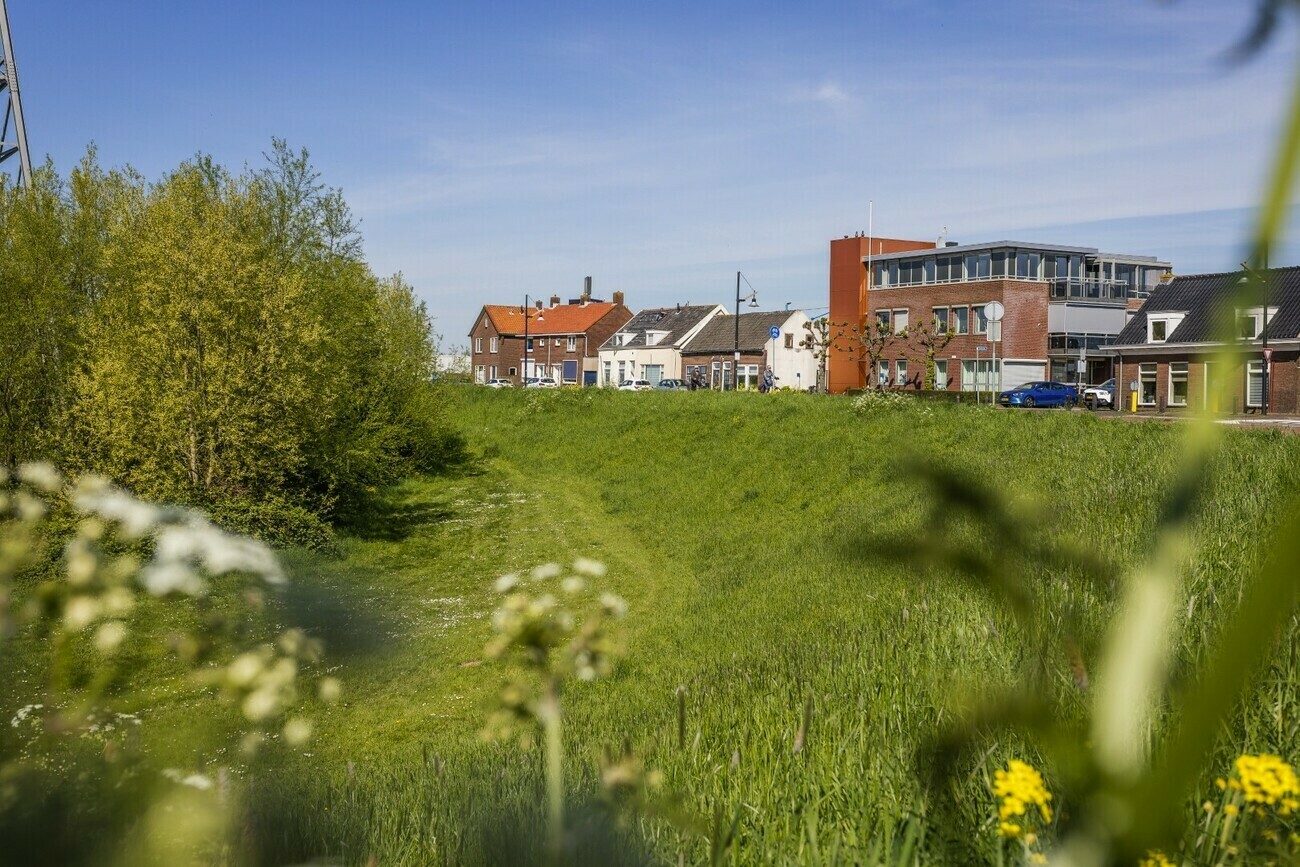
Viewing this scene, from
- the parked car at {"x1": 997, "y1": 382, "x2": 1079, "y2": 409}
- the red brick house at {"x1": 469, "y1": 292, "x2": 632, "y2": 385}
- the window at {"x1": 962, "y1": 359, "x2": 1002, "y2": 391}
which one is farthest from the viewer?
the red brick house at {"x1": 469, "y1": 292, "x2": 632, "y2": 385}

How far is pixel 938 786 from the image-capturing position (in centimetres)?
54

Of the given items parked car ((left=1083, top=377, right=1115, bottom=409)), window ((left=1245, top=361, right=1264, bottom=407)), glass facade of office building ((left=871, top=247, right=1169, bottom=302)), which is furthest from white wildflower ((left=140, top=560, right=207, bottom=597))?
glass facade of office building ((left=871, top=247, right=1169, bottom=302))

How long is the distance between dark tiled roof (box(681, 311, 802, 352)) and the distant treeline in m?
55.7

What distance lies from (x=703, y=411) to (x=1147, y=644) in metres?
31.7

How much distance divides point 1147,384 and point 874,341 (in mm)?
13756

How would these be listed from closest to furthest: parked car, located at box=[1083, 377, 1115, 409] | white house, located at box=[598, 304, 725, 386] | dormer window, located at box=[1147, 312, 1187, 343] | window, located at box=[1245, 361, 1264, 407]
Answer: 1. window, located at box=[1245, 361, 1264, 407]
2. dormer window, located at box=[1147, 312, 1187, 343]
3. parked car, located at box=[1083, 377, 1115, 409]
4. white house, located at box=[598, 304, 725, 386]

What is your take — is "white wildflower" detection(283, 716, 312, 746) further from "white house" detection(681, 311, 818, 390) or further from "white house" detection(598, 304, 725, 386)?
"white house" detection(598, 304, 725, 386)

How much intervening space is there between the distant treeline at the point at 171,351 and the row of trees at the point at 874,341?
35.9m

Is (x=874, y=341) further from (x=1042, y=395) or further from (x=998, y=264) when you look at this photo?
(x=998, y=264)

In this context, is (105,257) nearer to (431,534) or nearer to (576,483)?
(431,534)

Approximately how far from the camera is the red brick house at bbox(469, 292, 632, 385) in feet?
310

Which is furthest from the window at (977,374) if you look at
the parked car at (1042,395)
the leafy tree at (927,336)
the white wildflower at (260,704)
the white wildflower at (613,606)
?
the white wildflower at (260,704)

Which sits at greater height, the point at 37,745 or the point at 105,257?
the point at 105,257

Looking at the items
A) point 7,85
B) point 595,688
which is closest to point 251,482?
point 7,85
